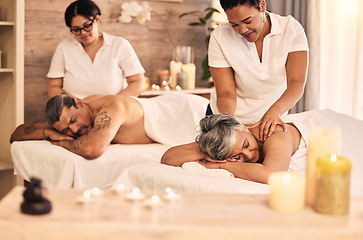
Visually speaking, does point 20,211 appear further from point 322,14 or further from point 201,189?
point 322,14

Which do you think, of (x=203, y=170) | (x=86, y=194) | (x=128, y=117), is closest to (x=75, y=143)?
(x=128, y=117)

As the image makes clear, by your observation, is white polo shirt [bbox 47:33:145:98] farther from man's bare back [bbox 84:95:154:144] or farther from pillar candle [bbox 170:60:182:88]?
pillar candle [bbox 170:60:182:88]

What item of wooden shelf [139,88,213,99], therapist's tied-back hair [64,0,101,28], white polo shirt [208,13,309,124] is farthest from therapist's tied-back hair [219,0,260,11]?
wooden shelf [139,88,213,99]

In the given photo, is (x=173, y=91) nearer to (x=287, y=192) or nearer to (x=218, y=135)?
(x=218, y=135)

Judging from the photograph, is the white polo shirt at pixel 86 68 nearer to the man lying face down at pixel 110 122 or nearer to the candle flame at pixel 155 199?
the man lying face down at pixel 110 122

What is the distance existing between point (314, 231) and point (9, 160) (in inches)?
110

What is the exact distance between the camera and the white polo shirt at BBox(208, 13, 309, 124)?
2.46 metres

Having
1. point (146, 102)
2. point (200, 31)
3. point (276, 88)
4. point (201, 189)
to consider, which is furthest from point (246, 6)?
point (200, 31)

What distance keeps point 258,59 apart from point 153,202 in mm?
1416

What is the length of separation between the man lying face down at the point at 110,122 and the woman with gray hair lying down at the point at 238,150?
1.83 ft

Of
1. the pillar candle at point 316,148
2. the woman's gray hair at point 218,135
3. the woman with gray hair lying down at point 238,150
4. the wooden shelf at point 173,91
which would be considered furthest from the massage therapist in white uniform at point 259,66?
the wooden shelf at point 173,91

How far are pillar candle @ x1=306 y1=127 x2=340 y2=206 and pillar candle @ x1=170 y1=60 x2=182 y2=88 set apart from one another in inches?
124

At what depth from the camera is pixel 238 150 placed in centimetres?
206

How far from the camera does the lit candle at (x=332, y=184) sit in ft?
3.75
